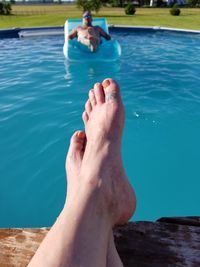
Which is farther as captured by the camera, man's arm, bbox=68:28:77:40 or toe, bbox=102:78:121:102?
man's arm, bbox=68:28:77:40

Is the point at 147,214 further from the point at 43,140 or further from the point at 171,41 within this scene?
the point at 171,41

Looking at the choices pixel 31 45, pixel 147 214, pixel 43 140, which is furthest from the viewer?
pixel 31 45

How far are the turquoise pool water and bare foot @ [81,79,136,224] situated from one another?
1.25 m

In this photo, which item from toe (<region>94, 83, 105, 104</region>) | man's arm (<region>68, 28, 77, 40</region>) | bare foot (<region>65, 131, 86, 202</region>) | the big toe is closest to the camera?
bare foot (<region>65, 131, 86, 202</region>)

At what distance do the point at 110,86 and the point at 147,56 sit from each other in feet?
20.8

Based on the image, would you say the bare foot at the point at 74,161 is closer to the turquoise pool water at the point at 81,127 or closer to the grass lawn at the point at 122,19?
the turquoise pool water at the point at 81,127

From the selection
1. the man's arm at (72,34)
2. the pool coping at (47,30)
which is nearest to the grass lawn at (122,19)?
the pool coping at (47,30)

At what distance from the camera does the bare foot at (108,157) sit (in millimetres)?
1481

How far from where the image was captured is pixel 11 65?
7480 millimetres

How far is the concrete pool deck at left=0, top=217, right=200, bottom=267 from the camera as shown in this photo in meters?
1.40

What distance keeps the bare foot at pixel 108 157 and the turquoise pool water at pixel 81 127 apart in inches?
49.2

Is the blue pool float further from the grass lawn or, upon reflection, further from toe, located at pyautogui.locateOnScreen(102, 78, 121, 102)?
the grass lawn

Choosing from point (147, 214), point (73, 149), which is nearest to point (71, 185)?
point (73, 149)

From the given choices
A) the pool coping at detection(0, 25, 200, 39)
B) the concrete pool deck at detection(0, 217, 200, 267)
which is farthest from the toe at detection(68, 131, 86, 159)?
the pool coping at detection(0, 25, 200, 39)
